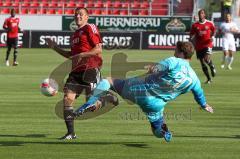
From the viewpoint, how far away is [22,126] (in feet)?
47.1

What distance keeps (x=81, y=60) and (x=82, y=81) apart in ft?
1.15

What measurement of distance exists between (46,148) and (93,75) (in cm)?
178

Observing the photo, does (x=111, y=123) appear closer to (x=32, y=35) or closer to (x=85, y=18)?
(x=85, y=18)

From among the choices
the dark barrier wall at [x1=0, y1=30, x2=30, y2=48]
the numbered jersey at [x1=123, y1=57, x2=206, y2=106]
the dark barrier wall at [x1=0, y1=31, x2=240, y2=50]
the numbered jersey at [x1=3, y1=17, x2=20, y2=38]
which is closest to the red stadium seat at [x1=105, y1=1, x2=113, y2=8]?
the dark barrier wall at [x1=0, y1=31, x2=240, y2=50]

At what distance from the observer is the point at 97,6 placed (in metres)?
54.1

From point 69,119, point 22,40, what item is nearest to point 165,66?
point 69,119

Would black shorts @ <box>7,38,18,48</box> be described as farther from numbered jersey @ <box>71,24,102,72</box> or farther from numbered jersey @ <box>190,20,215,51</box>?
numbered jersey @ <box>71,24,102,72</box>

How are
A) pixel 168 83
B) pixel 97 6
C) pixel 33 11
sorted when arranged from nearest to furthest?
1. pixel 168 83
2. pixel 33 11
3. pixel 97 6

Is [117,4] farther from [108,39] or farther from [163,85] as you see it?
[163,85]

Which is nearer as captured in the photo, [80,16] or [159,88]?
[159,88]

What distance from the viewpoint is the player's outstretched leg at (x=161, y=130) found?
40.0 ft

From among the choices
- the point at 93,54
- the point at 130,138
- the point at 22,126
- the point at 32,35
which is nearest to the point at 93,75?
the point at 93,54

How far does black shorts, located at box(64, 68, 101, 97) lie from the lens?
1291 centimetres

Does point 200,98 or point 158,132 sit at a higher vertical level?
point 200,98
